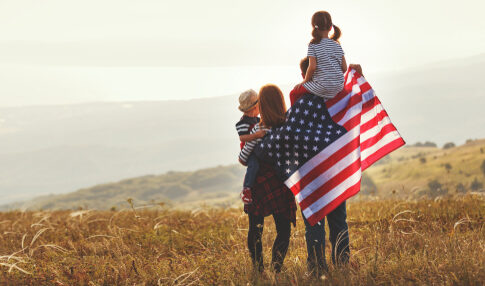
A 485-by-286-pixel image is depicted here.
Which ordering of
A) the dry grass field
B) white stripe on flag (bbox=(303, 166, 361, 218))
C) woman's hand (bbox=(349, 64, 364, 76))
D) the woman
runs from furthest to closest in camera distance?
1. woman's hand (bbox=(349, 64, 364, 76))
2. the woman
3. white stripe on flag (bbox=(303, 166, 361, 218))
4. the dry grass field

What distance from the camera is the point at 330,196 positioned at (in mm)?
5098

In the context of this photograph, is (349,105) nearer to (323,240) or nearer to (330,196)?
(330,196)

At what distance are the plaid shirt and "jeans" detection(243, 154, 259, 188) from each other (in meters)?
0.07

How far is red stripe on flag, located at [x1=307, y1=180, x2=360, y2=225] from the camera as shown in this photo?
5.08 m

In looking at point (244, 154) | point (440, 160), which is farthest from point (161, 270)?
point (440, 160)

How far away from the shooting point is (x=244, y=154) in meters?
5.36

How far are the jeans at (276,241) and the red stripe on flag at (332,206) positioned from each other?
1.26ft

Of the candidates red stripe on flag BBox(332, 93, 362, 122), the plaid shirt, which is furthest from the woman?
red stripe on flag BBox(332, 93, 362, 122)

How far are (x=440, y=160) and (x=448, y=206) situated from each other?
67.6 meters

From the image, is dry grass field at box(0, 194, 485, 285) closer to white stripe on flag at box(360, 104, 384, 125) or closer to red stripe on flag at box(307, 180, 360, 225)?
red stripe on flag at box(307, 180, 360, 225)

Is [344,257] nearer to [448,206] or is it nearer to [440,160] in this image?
[448,206]

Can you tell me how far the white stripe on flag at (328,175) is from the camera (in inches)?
201

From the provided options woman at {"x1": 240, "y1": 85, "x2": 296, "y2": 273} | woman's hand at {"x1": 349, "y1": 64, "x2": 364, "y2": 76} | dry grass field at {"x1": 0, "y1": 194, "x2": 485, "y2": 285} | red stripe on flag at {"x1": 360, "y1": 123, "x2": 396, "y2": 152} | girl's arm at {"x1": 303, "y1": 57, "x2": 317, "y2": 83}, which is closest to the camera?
dry grass field at {"x1": 0, "y1": 194, "x2": 485, "y2": 285}

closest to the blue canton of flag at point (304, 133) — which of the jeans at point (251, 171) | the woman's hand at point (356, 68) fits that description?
the jeans at point (251, 171)
